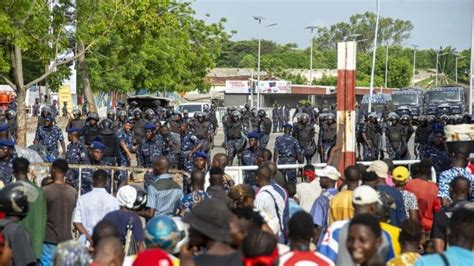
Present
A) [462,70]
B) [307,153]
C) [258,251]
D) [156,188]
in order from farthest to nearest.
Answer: [462,70] < [307,153] < [156,188] < [258,251]

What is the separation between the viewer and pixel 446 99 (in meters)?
51.9

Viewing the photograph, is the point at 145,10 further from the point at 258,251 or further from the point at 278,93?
the point at 278,93

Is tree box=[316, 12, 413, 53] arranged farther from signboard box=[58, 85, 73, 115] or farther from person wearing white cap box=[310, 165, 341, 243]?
person wearing white cap box=[310, 165, 341, 243]

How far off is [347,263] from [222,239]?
146 centimetres

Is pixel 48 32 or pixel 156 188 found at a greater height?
pixel 48 32

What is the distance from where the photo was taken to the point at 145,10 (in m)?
32.0

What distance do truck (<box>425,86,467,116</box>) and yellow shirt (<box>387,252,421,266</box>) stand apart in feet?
141

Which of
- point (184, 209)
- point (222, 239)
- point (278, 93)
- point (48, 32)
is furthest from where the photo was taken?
point (278, 93)

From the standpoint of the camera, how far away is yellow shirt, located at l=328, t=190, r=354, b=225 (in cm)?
876

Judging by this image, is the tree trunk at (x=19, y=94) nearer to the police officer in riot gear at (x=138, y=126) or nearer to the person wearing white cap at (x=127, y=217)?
the police officer in riot gear at (x=138, y=126)

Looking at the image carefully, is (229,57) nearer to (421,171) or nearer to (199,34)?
(199,34)

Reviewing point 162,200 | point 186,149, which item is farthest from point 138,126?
point 162,200

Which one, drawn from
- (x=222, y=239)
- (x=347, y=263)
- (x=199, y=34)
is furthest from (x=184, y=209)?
(x=199, y=34)

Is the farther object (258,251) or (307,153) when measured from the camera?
(307,153)
